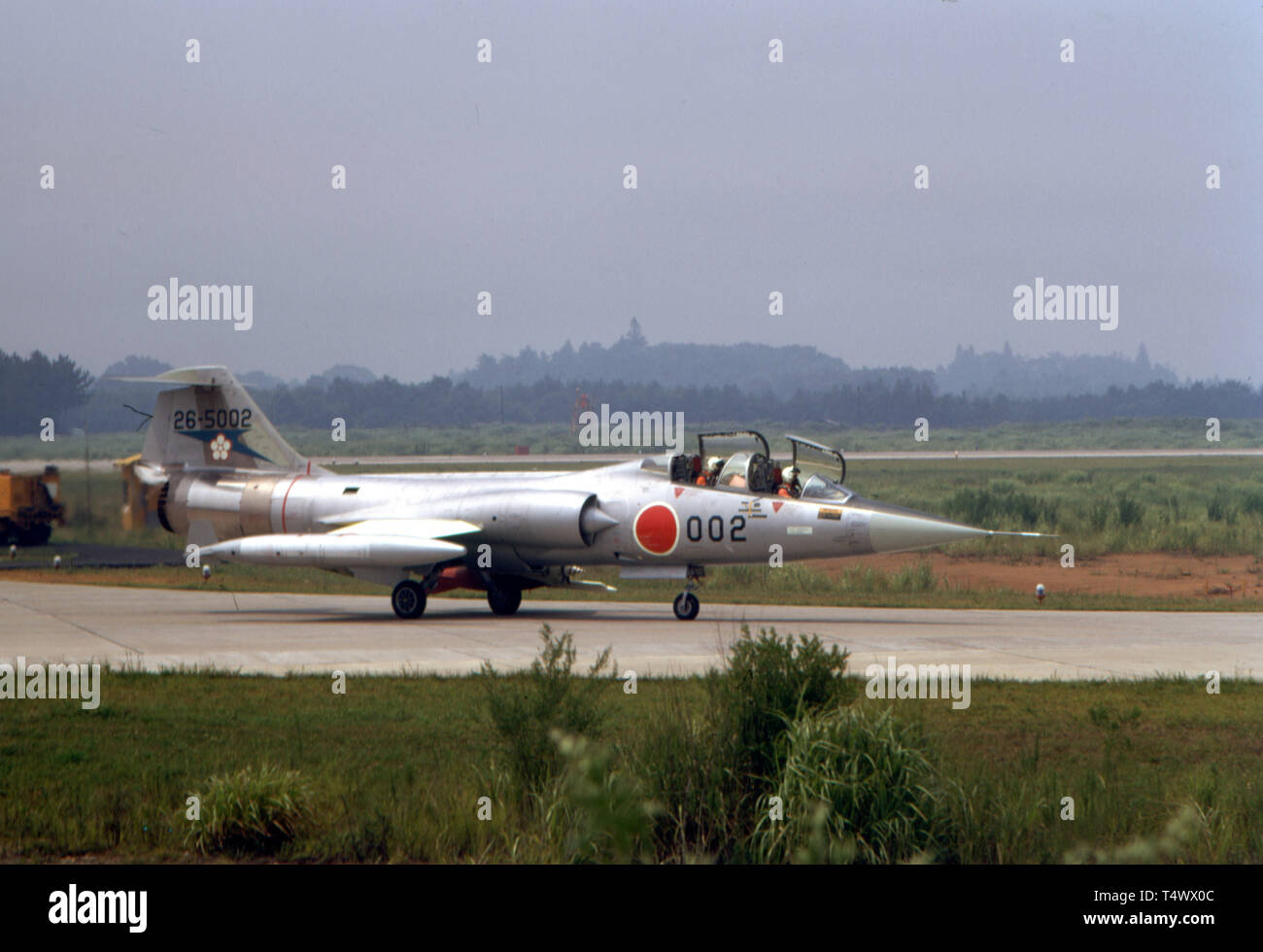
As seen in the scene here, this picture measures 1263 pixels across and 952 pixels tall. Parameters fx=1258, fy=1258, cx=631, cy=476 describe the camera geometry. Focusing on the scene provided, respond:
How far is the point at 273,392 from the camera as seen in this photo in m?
104

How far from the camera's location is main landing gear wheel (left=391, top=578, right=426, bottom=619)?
21.8 m

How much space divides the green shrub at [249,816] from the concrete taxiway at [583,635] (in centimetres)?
692

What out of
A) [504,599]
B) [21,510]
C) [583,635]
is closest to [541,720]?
[583,635]

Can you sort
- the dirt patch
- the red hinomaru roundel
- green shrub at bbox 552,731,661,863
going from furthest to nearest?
the dirt patch → the red hinomaru roundel → green shrub at bbox 552,731,661,863

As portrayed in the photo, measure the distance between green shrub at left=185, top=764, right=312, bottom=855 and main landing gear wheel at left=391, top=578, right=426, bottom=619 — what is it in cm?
1351

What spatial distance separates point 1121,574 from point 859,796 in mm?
25356

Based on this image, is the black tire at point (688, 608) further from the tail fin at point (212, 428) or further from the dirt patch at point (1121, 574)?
the dirt patch at point (1121, 574)

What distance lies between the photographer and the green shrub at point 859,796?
7363 millimetres

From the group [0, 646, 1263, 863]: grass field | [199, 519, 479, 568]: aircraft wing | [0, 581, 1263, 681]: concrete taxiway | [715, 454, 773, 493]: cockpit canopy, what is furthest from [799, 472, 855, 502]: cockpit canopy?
[0, 646, 1263, 863]: grass field

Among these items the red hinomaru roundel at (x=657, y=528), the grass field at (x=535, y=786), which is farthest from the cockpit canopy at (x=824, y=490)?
the grass field at (x=535, y=786)

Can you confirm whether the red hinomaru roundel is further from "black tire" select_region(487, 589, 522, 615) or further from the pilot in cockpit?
"black tire" select_region(487, 589, 522, 615)

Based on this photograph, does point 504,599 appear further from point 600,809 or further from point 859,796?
point 600,809
